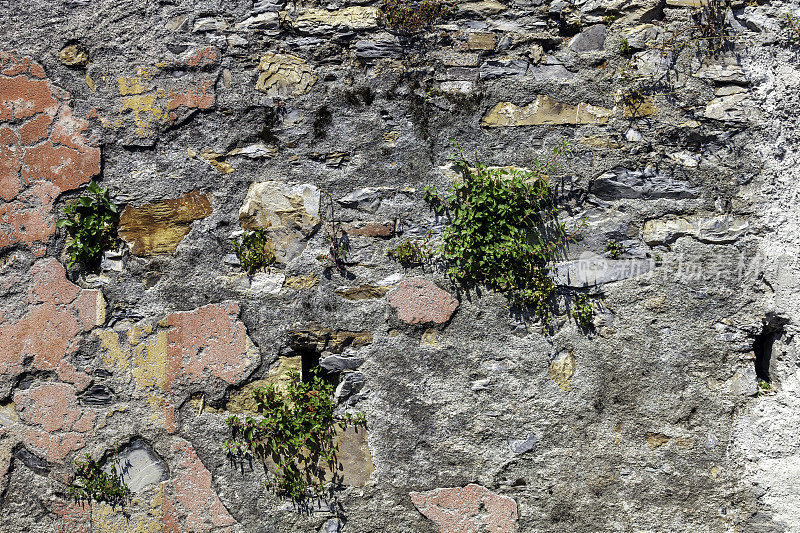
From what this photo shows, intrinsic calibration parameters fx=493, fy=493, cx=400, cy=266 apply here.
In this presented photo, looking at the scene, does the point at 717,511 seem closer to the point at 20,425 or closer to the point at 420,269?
the point at 420,269

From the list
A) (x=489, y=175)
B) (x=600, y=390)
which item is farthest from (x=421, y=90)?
(x=600, y=390)

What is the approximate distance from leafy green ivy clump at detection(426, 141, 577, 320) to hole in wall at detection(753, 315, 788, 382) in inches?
40.6

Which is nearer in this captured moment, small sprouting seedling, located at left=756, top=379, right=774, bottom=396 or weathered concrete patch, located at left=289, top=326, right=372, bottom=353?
small sprouting seedling, located at left=756, top=379, right=774, bottom=396

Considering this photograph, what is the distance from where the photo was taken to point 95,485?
8.08 ft

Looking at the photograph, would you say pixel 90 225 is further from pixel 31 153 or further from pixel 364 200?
pixel 364 200

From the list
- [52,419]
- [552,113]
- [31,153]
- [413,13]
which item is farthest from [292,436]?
[413,13]

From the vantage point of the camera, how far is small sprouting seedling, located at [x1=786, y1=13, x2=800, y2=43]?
2355 mm

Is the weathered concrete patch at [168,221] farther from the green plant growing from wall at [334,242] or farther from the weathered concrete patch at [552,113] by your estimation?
the weathered concrete patch at [552,113]

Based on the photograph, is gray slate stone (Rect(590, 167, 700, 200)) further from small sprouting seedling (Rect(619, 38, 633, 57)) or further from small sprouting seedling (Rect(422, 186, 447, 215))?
small sprouting seedling (Rect(422, 186, 447, 215))

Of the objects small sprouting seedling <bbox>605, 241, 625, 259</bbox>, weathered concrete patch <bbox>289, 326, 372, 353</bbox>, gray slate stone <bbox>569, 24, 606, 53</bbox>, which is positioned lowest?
weathered concrete patch <bbox>289, 326, 372, 353</bbox>

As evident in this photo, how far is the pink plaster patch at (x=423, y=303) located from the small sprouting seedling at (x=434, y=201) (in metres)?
0.37

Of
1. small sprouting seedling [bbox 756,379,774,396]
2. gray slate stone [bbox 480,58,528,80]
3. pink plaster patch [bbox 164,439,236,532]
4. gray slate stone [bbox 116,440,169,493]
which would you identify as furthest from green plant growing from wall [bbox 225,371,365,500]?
small sprouting seedling [bbox 756,379,774,396]

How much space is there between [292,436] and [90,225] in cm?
148

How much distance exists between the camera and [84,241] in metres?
2.49
